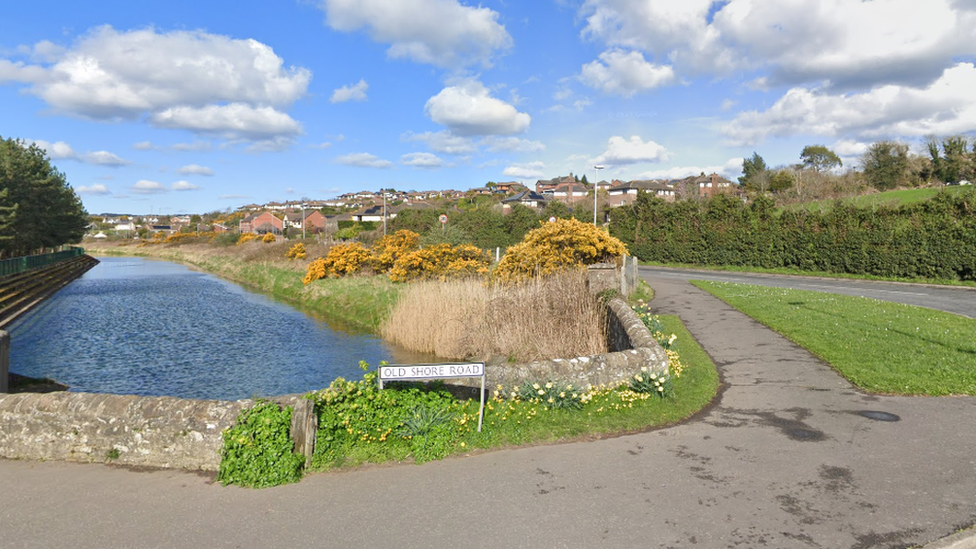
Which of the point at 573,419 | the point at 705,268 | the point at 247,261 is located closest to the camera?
the point at 573,419

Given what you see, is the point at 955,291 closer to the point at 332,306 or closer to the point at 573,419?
the point at 573,419

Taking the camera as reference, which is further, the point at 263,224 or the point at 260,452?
the point at 263,224

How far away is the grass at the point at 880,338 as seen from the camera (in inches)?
377

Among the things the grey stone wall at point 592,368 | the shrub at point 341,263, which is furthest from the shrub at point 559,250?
the shrub at point 341,263

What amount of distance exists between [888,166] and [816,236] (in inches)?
1542

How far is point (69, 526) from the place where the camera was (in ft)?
17.2

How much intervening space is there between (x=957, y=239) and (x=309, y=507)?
101 feet

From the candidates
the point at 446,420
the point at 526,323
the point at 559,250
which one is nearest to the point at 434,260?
the point at 559,250

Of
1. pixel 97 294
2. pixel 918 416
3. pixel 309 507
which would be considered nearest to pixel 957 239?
pixel 918 416

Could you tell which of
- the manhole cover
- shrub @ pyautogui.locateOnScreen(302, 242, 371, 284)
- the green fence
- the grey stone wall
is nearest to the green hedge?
shrub @ pyautogui.locateOnScreen(302, 242, 371, 284)

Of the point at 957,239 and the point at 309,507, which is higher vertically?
the point at 957,239

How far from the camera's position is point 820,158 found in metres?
84.9

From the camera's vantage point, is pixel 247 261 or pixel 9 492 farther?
pixel 247 261

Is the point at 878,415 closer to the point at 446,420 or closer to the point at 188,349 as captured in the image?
the point at 446,420
